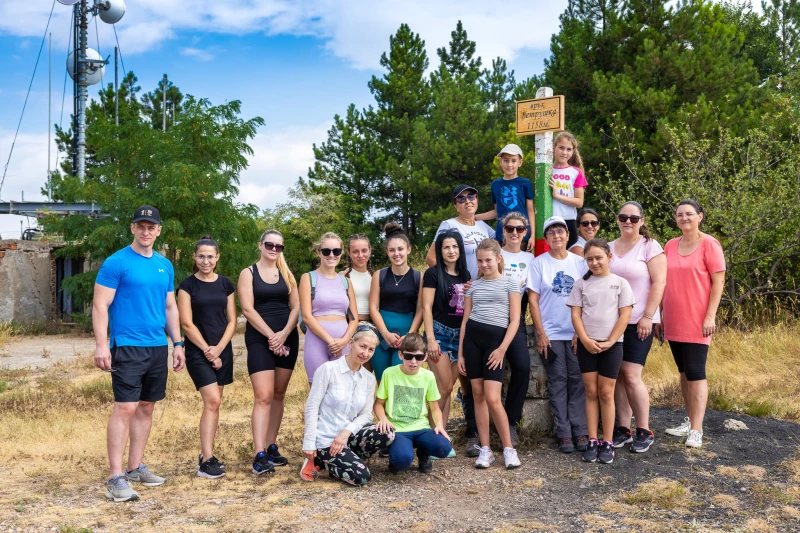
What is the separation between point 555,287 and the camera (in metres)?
5.75

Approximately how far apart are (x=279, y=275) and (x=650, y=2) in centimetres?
1669

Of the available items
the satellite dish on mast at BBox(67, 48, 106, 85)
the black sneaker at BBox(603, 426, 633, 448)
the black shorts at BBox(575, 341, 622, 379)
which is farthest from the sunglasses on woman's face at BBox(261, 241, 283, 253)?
the satellite dish on mast at BBox(67, 48, 106, 85)

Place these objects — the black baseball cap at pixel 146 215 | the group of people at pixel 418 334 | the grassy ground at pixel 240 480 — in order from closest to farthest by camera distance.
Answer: the grassy ground at pixel 240 480 → the black baseball cap at pixel 146 215 → the group of people at pixel 418 334

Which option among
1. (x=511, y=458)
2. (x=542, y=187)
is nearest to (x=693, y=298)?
(x=542, y=187)

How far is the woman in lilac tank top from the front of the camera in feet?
18.0

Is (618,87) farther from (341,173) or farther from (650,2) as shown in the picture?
(341,173)

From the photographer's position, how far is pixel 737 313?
455 inches

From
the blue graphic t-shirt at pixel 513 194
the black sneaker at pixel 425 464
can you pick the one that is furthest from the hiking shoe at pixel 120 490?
the blue graphic t-shirt at pixel 513 194

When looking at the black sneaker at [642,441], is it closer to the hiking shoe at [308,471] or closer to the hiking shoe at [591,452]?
the hiking shoe at [591,452]

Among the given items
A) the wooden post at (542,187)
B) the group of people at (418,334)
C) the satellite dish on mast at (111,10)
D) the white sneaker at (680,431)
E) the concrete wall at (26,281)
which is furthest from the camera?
the satellite dish on mast at (111,10)

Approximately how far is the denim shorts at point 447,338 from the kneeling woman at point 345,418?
745mm

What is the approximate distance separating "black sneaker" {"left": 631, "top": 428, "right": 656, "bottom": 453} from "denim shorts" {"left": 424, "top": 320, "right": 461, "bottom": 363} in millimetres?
1623

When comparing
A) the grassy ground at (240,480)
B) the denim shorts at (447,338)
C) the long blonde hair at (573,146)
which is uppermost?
the long blonde hair at (573,146)

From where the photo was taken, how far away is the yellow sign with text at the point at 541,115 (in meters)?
6.66
